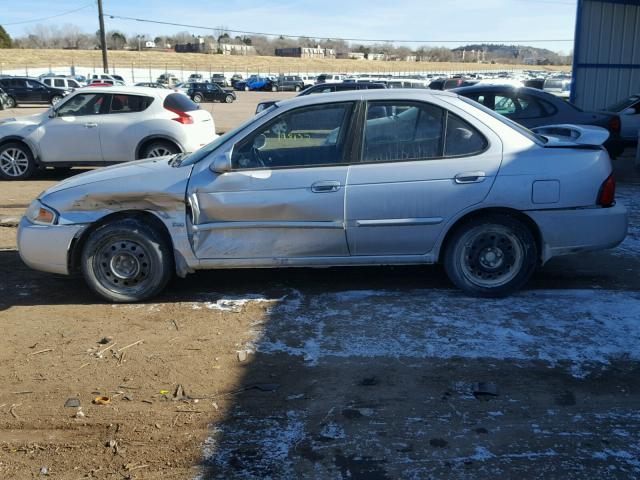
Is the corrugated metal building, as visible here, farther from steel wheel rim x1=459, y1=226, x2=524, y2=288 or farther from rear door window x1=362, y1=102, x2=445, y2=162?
steel wheel rim x1=459, y1=226, x2=524, y2=288

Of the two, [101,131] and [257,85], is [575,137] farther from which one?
[257,85]

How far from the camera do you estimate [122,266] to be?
561 centimetres

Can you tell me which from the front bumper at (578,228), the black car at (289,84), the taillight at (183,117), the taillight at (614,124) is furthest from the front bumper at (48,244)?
the black car at (289,84)

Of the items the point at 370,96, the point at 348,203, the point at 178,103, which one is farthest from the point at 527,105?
the point at 348,203

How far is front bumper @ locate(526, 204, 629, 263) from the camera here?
5434 mm

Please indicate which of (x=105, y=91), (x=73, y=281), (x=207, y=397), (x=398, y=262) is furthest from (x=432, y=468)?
(x=105, y=91)

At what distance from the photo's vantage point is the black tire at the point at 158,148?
11906mm

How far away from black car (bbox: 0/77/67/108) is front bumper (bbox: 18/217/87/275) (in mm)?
37621

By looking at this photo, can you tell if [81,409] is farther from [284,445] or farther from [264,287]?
[264,287]

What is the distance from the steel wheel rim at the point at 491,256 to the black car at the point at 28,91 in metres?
39.1

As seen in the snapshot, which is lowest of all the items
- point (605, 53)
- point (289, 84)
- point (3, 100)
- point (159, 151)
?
point (159, 151)

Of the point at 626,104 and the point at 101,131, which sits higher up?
the point at 626,104

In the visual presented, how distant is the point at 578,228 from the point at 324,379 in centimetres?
256

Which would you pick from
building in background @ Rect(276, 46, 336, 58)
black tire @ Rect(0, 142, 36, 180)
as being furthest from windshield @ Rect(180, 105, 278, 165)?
building in background @ Rect(276, 46, 336, 58)
